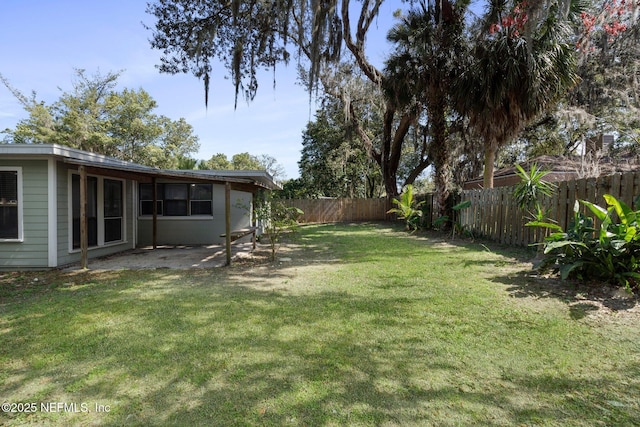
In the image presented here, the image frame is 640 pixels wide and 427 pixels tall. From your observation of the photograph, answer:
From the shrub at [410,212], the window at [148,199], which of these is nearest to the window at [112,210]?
the window at [148,199]

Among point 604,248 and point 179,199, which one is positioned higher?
point 179,199

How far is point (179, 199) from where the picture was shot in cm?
1092

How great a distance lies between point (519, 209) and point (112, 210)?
10127mm

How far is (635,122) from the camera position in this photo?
13.6 m

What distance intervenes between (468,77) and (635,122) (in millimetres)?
9348

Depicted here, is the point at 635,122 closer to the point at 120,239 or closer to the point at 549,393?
the point at 549,393

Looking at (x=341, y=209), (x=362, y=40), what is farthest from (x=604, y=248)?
(x=341, y=209)

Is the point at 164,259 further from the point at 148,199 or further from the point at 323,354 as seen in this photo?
the point at 323,354

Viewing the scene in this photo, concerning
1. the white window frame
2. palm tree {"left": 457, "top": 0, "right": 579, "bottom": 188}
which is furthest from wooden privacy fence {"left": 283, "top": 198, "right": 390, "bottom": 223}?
the white window frame

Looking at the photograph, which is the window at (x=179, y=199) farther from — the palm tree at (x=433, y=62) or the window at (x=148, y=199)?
the palm tree at (x=433, y=62)

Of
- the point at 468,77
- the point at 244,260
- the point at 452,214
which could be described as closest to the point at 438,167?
the point at 452,214

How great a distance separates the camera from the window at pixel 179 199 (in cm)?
1088

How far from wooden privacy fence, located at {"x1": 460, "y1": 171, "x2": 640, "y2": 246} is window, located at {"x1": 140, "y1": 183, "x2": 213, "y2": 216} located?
27.3 ft

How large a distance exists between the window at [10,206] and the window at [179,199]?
14.0ft
